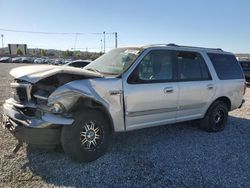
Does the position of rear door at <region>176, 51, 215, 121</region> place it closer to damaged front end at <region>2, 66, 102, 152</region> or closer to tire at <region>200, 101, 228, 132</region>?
tire at <region>200, 101, 228, 132</region>

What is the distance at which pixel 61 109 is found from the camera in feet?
11.9

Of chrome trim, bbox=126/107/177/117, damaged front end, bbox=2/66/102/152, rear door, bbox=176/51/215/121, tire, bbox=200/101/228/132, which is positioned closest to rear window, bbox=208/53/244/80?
rear door, bbox=176/51/215/121

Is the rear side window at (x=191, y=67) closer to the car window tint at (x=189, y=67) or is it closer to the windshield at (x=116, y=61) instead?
the car window tint at (x=189, y=67)

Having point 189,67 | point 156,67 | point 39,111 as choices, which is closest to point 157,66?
point 156,67

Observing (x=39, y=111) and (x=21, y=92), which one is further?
(x=21, y=92)

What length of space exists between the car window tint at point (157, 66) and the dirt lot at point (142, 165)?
4.28ft

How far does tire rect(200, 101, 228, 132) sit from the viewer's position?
582 centimetres

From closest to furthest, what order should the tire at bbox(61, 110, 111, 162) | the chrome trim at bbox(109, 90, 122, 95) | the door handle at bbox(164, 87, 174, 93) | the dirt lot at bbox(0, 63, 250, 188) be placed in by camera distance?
the dirt lot at bbox(0, 63, 250, 188) → the tire at bbox(61, 110, 111, 162) → the chrome trim at bbox(109, 90, 122, 95) → the door handle at bbox(164, 87, 174, 93)

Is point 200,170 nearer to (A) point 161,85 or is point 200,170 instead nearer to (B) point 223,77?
(A) point 161,85

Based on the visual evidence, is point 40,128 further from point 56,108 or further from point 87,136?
Result: point 87,136

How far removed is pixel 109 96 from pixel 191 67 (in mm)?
2179

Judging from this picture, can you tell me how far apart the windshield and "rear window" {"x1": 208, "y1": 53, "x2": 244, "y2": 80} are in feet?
6.94

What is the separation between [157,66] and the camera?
4715 millimetres

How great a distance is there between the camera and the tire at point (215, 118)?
229 inches
